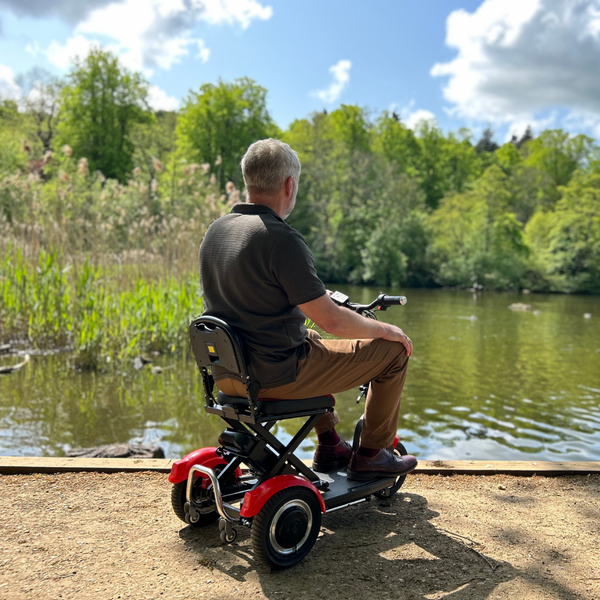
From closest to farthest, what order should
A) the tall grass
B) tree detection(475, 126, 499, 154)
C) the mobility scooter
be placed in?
the mobility scooter < the tall grass < tree detection(475, 126, 499, 154)

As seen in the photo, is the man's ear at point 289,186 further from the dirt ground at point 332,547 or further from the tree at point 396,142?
the tree at point 396,142

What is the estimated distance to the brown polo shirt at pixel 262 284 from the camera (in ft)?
8.58

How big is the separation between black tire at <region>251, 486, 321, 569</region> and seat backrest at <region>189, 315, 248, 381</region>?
564 millimetres

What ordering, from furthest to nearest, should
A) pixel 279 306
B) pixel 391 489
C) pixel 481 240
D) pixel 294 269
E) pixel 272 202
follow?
pixel 481 240, pixel 391 489, pixel 272 202, pixel 279 306, pixel 294 269

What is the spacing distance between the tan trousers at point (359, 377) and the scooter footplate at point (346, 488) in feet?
0.61

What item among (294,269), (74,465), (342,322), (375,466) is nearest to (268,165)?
(294,269)

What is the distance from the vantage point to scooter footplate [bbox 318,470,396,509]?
2955 millimetres

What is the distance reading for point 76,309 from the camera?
27.5 ft

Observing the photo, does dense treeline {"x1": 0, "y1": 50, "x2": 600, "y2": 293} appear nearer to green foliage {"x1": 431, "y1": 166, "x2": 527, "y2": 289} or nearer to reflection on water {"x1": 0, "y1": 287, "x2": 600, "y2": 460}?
green foliage {"x1": 431, "y1": 166, "x2": 527, "y2": 289}

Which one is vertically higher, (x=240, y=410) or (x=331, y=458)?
(x=240, y=410)

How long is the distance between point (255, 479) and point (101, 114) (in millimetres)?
46978

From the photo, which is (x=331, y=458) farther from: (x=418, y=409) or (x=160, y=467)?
(x=418, y=409)

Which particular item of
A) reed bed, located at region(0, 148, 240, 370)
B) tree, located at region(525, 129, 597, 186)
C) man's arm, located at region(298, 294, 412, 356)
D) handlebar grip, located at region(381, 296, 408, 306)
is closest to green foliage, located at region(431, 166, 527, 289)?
tree, located at region(525, 129, 597, 186)

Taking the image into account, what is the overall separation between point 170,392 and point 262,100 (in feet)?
139
